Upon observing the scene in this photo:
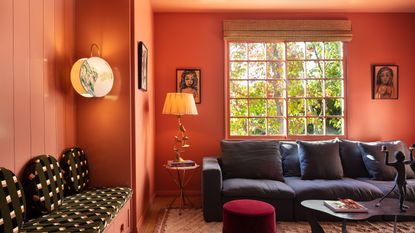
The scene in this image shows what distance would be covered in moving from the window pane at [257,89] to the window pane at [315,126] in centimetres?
78

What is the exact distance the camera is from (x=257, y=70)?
13.7 ft

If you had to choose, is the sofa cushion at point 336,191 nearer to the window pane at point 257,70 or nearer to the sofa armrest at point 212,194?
the sofa armrest at point 212,194

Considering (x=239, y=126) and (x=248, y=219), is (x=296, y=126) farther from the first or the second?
(x=248, y=219)

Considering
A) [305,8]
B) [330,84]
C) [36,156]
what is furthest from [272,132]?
[36,156]

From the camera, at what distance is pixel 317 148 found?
3520 mm

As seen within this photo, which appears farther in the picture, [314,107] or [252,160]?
[314,107]

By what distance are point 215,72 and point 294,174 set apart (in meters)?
1.75

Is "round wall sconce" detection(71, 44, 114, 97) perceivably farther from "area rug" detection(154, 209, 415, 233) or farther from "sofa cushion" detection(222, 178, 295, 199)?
"sofa cushion" detection(222, 178, 295, 199)

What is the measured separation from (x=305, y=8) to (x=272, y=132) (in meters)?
1.78

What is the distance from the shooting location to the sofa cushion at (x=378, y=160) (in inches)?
132

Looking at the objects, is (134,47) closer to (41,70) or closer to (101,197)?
(41,70)

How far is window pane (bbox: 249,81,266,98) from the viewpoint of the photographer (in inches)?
164

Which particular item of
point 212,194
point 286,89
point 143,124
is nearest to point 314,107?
point 286,89

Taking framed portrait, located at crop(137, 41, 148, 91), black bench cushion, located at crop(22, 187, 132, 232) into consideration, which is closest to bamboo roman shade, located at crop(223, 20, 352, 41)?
framed portrait, located at crop(137, 41, 148, 91)
